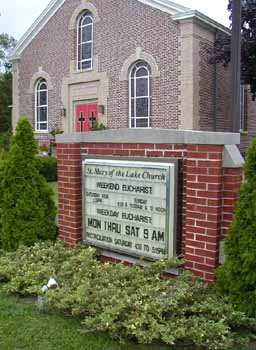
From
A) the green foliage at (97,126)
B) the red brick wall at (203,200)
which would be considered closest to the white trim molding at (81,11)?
the green foliage at (97,126)

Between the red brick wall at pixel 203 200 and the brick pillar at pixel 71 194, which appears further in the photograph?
the brick pillar at pixel 71 194

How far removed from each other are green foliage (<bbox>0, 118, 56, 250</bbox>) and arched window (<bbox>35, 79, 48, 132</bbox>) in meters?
16.1

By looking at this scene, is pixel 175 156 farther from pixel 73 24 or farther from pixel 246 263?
pixel 73 24

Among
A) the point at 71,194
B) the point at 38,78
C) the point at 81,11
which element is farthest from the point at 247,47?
the point at 71,194

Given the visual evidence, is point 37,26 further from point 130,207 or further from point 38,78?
point 130,207

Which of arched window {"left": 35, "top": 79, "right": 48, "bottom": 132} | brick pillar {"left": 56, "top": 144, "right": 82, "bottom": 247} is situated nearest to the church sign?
brick pillar {"left": 56, "top": 144, "right": 82, "bottom": 247}

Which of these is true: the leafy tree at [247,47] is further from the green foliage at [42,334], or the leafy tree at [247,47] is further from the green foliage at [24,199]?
the green foliage at [42,334]

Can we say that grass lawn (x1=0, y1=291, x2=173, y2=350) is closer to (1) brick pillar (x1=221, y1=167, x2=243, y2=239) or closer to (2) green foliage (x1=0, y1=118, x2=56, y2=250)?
(1) brick pillar (x1=221, y1=167, x2=243, y2=239)

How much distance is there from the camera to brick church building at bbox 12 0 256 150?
50.8 ft

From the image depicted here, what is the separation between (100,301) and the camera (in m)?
3.41

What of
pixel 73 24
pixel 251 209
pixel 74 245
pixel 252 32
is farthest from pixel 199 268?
pixel 73 24

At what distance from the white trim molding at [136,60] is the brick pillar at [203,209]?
42.1 feet

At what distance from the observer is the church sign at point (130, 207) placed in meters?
4.03

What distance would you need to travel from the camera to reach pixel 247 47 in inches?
606
